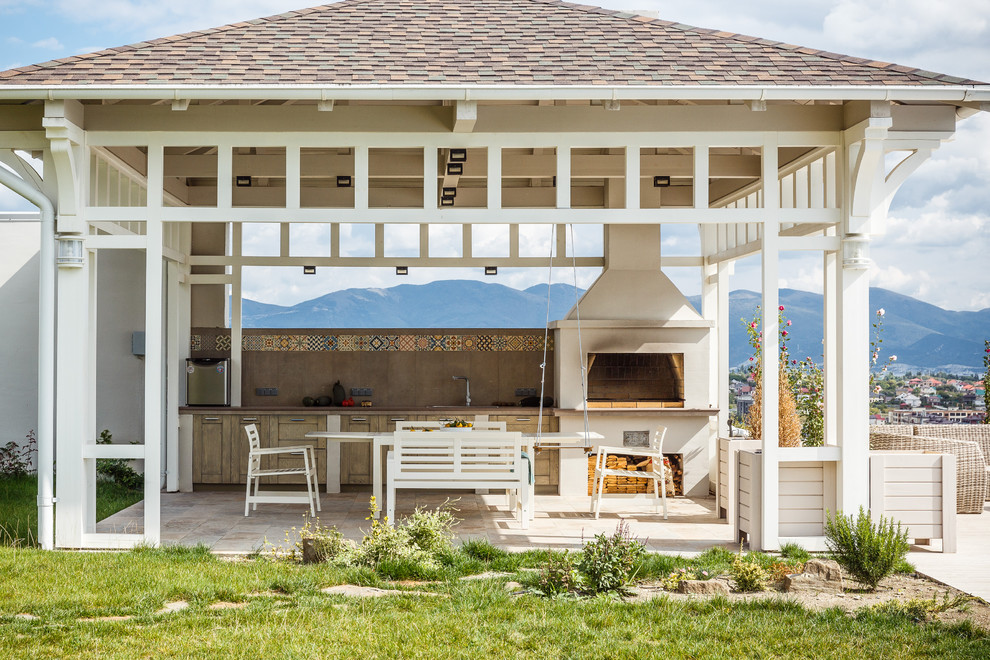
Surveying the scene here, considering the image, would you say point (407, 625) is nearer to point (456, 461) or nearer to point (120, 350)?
point (456, 461)

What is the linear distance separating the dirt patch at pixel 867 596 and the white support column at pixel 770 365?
1.08 metres

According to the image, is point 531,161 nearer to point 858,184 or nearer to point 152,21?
point 858,184

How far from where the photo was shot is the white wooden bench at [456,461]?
7852mm

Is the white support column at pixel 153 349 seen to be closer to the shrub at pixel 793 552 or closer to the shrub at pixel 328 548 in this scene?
the shrub at pixel 328 548

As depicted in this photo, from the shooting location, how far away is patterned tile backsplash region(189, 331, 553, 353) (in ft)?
38.5

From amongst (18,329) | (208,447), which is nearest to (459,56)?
(208,447)

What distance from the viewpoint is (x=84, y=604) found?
5.12 metres

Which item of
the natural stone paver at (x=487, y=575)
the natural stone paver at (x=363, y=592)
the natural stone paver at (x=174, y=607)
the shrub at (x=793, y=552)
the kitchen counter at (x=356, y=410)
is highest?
the kitchen counter at (x=356, y=410)

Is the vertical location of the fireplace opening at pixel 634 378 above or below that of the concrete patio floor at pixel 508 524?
above

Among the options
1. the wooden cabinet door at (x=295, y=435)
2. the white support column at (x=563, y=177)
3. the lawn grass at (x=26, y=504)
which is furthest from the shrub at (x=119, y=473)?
the white support column at (x=563, y=177)

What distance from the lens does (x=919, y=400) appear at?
17281 mm

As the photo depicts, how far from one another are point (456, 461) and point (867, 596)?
11.6 feet

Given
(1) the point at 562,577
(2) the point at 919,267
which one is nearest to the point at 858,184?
(1) the point at 562,577

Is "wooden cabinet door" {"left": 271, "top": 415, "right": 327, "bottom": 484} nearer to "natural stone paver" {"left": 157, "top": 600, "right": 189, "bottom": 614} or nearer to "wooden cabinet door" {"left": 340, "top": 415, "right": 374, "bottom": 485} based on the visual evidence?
"wooden cabinet door" {"left": 340, "top": 415, "right": 374, "bottom": 485}
